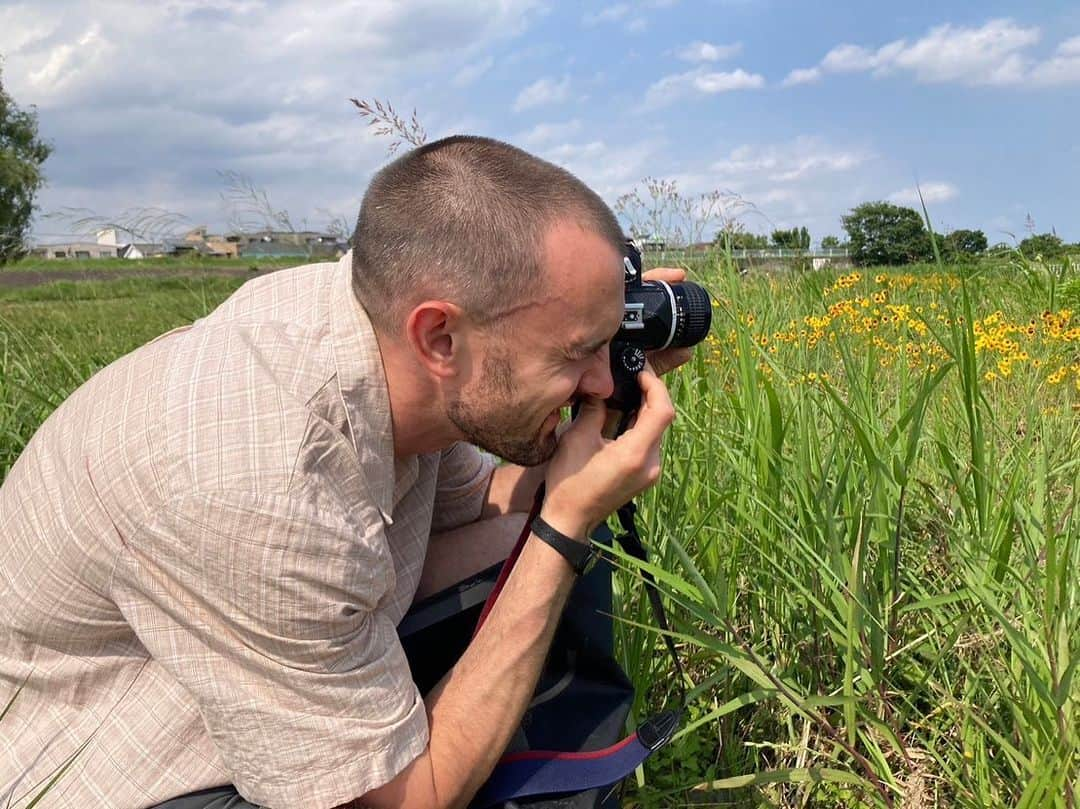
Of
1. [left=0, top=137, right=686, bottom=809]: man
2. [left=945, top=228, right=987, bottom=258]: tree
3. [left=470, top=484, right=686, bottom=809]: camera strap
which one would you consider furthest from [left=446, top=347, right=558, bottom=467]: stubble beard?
[left=945, top=228, right=987, bottom=258]: tree

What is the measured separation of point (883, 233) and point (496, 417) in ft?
10.5

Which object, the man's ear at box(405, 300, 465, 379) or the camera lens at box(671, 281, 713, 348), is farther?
the camera lens at box(671, 281, 713, 348)

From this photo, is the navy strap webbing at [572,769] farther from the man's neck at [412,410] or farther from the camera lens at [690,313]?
the camera lens at [690,313]

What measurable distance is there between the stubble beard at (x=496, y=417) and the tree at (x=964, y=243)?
4.05 feet

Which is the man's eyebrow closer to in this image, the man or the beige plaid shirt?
the man

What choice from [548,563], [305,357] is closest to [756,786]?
[548,563]

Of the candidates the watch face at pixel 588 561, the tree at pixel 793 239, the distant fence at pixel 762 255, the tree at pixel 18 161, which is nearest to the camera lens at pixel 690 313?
the watch face at pixel 588 561

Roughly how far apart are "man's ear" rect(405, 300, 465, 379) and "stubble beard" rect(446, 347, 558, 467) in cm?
5

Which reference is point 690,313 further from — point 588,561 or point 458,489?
point 458,489

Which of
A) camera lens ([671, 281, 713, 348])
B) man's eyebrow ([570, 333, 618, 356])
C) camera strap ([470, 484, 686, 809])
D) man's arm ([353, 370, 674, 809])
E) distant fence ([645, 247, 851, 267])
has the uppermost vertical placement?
distant fence ([645, 247, 851, 267])

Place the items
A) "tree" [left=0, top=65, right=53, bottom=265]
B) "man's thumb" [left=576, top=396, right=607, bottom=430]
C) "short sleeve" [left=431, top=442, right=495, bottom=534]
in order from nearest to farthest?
"man's thumb" [left=576, top=396, right=607, bottom=430], "short sleeve" [left=431, top=442, right=495, bottom=534], "tree" [left=0, top=65, right=53, bottom=265]

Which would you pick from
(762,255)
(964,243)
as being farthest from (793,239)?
(964,243)

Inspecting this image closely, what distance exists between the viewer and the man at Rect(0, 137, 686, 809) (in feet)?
4.06

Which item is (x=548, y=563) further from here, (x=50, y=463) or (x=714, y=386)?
(x=714, y=386)
